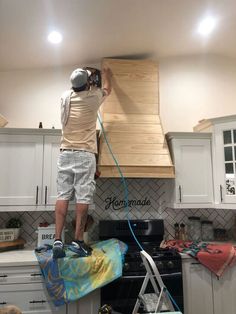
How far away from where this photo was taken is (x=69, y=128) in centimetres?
240

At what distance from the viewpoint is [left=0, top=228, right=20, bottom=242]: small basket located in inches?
104

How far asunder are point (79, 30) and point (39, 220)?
1978 mm

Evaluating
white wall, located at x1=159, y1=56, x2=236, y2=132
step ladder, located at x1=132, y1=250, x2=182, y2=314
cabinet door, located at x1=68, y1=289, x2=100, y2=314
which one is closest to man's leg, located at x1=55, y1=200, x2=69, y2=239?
cabinet door, located at x1=68, y1=289, x2=100, y2=314

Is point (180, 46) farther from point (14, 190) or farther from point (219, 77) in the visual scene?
point (14, 190)

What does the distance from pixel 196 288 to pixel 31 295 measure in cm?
147

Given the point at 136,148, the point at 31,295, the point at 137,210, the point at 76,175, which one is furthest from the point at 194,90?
the point at 31,295

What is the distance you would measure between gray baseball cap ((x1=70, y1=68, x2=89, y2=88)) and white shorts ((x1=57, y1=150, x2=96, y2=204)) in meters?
0.59

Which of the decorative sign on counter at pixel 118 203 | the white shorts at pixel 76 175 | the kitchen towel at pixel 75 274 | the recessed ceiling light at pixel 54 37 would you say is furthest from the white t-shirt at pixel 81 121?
the kitchen towel at pixel 75 274

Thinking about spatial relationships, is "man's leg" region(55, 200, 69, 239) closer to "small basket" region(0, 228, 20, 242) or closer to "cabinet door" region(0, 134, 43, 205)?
"cabinet door" region(0, 134, 43, 205)

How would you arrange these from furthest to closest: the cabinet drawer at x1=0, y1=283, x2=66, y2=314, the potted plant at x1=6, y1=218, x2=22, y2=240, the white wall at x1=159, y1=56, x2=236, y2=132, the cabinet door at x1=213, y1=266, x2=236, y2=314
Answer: the white wall at x1=159, y1=56, x2=236, y2=132 → the potted plant at x1=6, y1=218, x2=22, y2=240 → the cabinet door at x1=213, y1=266, x2=236, y2=314 → the cabinet drawer at x1=0, y1=283, x2=66, y2=314

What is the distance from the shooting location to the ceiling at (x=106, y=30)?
2.14m

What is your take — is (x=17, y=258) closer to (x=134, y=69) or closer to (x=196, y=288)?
(x=196, y=288)

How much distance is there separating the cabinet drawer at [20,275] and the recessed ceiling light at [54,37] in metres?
2.07

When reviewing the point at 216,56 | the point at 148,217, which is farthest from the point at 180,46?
the point at 148,217
